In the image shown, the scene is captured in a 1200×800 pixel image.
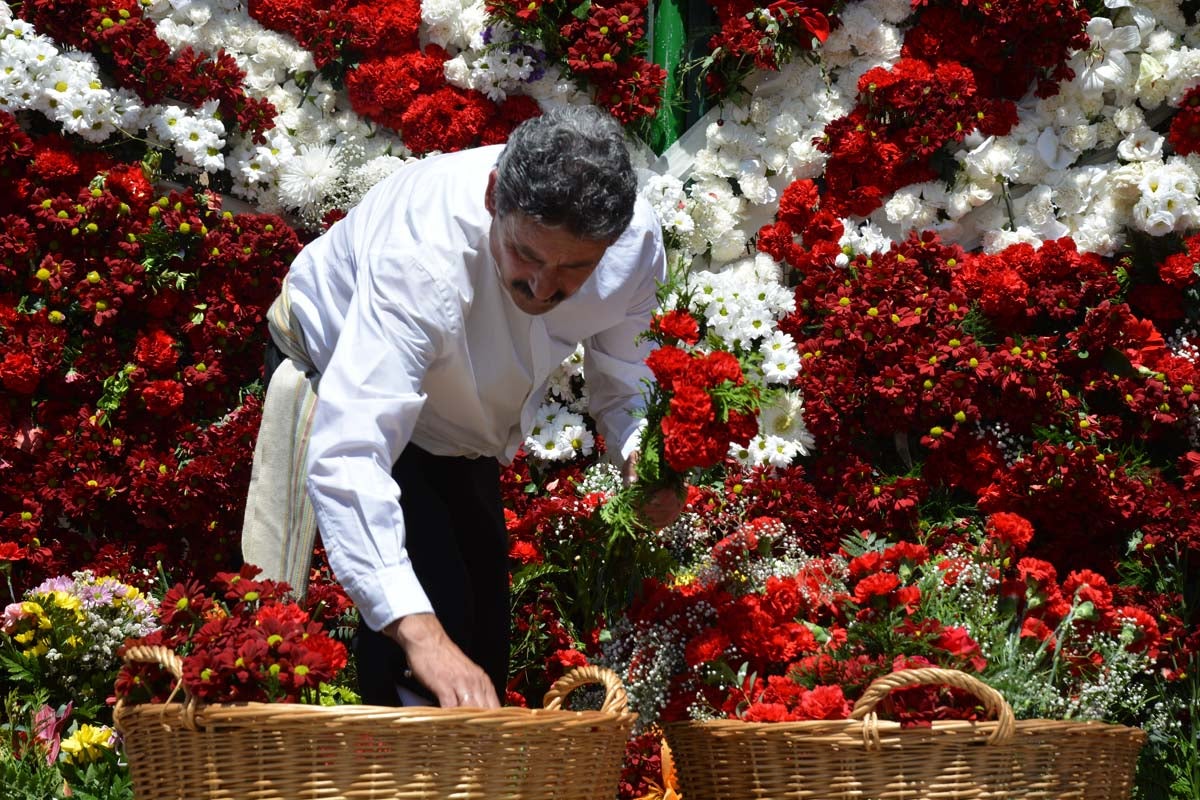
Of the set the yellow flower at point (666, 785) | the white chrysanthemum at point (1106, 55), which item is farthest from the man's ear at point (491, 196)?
the white chrysanthemum at point (1106, 55)

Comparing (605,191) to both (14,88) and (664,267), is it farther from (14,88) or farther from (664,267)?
(14,88)

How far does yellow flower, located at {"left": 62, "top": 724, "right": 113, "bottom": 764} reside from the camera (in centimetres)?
306

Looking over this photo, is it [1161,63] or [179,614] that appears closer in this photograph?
[179,614]

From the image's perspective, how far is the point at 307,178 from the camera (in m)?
3.82

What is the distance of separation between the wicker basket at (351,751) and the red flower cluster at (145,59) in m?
2.20

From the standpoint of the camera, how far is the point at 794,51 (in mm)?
3969

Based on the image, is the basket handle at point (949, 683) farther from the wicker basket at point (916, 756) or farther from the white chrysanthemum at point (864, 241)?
the white chrysanthemum at point (864, 241)

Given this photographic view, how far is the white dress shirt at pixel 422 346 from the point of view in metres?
2.13

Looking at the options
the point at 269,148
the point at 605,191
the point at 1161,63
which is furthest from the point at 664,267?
the point at 1161,63

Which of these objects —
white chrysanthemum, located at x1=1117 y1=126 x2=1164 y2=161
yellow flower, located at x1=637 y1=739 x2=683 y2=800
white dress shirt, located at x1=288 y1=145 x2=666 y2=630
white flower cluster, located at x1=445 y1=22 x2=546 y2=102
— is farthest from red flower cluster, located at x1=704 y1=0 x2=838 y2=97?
yellow flower, located at x1=637 y1=739 x2=683 y2=800

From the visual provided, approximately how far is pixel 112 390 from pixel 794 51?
225cm

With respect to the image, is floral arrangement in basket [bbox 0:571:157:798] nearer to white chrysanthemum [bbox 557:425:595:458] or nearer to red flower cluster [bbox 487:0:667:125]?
white chrysanthemum [bbox 557:425:595:458]

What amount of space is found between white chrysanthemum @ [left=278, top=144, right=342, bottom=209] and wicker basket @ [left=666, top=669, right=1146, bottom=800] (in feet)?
7.08

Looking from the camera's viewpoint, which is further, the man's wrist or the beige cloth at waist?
the beige cloth at waist
